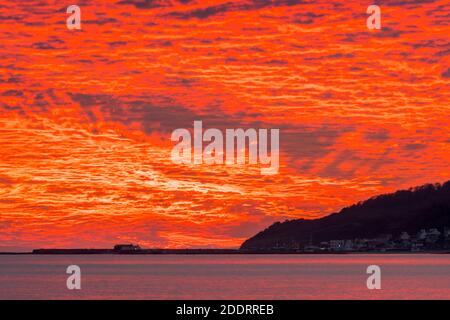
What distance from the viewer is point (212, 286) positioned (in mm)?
147875

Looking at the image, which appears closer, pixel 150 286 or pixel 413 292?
pixel 413 292

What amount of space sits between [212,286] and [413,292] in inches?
1396
